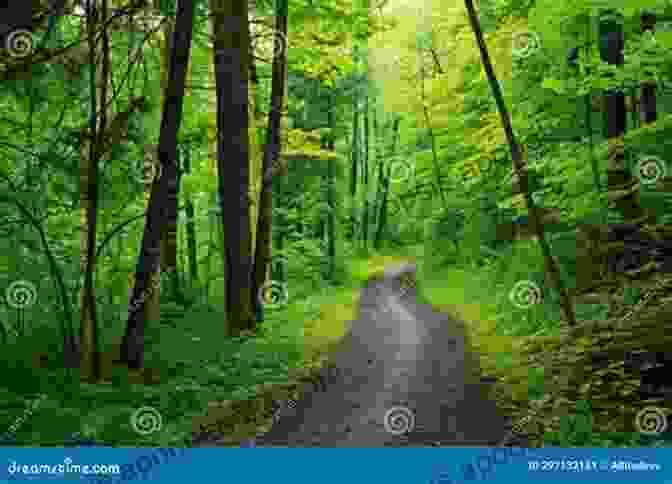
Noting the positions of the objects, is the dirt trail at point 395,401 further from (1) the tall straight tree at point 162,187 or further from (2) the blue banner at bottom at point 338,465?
(1) the tall straight tree at point 162,187

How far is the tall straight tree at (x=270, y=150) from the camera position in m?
12.4

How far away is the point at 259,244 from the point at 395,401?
20.2 ft

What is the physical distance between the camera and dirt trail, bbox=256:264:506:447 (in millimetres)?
6742

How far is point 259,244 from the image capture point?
13492mm

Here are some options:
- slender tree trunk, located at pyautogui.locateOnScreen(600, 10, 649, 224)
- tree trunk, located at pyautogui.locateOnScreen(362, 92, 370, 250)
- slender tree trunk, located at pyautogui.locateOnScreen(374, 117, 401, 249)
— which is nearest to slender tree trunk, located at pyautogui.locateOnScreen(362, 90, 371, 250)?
tree trunk, located at pyautogui.locateOnScreen(362, 92, 370, 250)

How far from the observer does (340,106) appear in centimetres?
2423

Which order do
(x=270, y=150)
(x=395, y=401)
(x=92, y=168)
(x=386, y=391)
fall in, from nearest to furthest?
(x=92, y=168)
(x=395, y=401)
(x=386, y=391)
(x=270, y=150)

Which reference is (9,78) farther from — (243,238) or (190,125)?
(190,125)

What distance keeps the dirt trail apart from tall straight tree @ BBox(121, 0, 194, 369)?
103 inches

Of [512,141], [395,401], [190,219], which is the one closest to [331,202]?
[190,219]

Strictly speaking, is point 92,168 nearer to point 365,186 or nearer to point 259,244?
point 259,244

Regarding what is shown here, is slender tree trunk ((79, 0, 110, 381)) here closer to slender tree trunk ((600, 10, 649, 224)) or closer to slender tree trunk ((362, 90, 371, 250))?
slender tree trunk ((600, 10, 649, 224))

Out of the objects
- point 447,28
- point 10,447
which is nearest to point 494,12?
point 447,28

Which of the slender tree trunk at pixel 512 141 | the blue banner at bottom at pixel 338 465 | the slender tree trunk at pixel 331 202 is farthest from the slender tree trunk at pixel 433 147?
the blue banner at bottom at pixel 338 465
